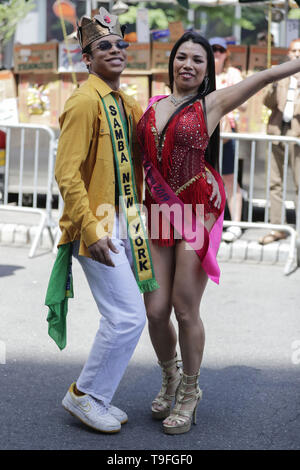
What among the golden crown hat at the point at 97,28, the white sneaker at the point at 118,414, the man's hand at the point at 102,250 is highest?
the golden crown hat at the point at 97,28

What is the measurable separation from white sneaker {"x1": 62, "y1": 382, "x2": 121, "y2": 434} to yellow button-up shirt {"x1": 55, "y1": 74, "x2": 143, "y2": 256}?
0.73 m

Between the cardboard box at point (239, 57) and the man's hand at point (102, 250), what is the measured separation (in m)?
7.58

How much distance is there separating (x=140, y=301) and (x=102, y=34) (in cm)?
125

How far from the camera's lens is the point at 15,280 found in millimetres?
7566

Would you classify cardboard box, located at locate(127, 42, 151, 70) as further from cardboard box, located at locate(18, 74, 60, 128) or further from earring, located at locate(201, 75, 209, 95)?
earring, located at locate(201, 75, 209, 95)

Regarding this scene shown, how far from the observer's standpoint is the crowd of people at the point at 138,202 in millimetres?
4004

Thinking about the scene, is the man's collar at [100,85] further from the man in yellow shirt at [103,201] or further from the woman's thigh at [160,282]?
the woman's thigh at [160,282]

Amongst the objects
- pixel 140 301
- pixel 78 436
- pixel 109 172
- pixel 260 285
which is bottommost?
pixel 260 285

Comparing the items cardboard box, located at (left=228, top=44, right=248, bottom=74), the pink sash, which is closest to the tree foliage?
cardboard box, located at (left=228, top=44, right=248, bottom=74)

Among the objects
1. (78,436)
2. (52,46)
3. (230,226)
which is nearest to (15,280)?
(230,226)

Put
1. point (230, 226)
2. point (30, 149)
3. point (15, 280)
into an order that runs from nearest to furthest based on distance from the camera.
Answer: point (15, 280)
point (230, 226)
point (30, 149)

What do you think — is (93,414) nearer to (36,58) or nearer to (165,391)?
(165,391)

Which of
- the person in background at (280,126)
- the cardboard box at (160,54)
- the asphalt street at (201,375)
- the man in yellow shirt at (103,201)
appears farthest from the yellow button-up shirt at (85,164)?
the cardboard box at (160,54)

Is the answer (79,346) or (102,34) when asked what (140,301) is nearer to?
(102,34)
